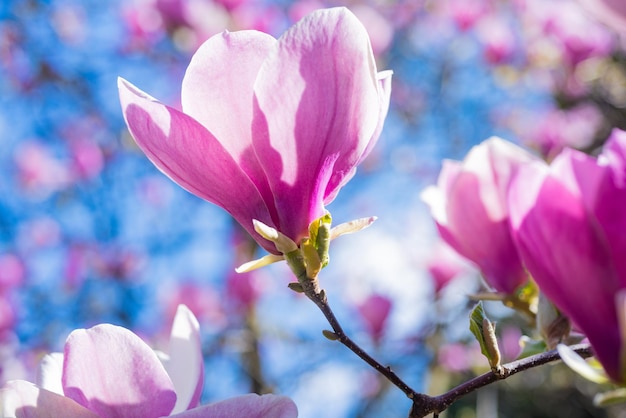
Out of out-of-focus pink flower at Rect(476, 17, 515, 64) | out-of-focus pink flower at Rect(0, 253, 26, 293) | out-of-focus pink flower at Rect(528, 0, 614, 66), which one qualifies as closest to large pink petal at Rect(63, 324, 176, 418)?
out-of-focus pink flower at Rect(528, 0, 614, 66)

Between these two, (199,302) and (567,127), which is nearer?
(199,302)

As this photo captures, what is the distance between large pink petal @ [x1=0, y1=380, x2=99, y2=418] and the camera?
46cm

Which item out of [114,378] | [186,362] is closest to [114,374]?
[114,378]

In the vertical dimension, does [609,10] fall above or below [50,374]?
above

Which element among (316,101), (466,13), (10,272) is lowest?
(10,272)

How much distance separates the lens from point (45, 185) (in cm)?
463

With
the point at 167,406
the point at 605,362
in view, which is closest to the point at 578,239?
the point at 605,362

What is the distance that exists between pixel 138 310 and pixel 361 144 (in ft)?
12.2

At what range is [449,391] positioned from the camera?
542 millimetres

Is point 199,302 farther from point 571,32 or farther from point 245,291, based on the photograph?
point 571,32

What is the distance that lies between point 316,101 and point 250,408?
0.78 feet

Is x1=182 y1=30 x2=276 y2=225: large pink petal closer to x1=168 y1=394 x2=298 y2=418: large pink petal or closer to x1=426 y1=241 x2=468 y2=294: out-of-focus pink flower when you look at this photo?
x1=168 y1=394 x2=298 y2=418: large pink petal

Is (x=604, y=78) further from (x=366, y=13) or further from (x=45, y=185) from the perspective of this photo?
(x=45, y=185)

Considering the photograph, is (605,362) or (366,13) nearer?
(605,362)
